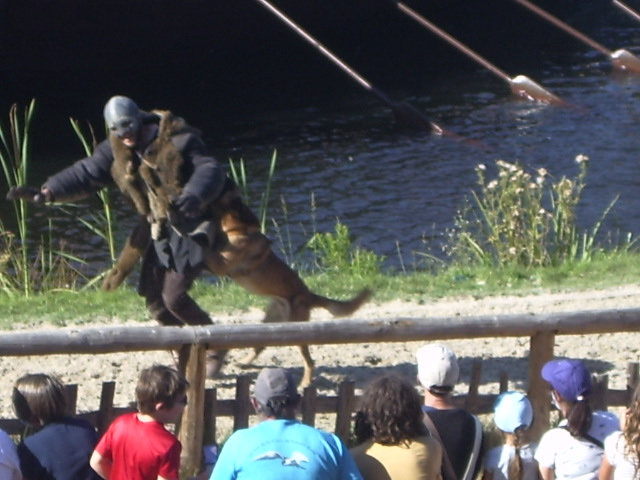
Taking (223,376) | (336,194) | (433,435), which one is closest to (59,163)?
(336,194)

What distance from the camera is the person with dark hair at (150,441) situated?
4672 mm

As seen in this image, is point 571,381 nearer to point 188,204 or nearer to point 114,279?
point 188,204

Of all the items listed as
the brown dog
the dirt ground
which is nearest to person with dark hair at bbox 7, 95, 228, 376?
the brown dog

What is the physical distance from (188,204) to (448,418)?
7.84 ft

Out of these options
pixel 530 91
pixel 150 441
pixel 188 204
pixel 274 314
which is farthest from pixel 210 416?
pixel 530 91

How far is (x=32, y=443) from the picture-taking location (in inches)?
184

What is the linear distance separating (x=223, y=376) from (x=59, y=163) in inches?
455

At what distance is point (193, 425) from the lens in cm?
576

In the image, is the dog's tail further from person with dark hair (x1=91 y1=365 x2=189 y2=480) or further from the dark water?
the dark water

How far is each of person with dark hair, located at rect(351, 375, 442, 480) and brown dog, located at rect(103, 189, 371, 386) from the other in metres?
2.86

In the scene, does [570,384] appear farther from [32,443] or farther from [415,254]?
[415,254]

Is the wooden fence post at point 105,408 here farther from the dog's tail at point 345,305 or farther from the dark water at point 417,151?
the dark water at point 417,151

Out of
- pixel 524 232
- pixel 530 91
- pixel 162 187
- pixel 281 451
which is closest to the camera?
pixel 281 451

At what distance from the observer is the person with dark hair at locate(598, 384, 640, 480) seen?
14.0 ft
